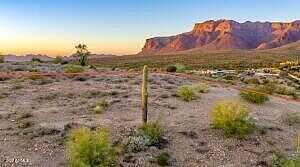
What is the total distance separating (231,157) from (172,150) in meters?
1.49

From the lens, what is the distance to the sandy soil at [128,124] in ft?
40.3

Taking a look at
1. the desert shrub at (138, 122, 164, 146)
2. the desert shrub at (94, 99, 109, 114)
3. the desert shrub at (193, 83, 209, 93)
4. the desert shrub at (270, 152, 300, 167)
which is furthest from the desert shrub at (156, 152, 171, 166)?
the desert shrub at (193, 83, 209, 93)

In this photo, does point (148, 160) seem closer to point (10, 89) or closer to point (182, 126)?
point (182, 126)

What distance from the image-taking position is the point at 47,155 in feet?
39.2

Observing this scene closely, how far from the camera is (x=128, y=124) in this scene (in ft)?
47.3

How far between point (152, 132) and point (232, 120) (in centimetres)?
261

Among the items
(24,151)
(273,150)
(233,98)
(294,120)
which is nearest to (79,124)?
(24,151)

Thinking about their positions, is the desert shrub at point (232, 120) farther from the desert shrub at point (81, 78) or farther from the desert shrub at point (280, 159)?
the desert shrub at point (81, 78)

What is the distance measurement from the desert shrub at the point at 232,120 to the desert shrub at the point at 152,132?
6.28 feet

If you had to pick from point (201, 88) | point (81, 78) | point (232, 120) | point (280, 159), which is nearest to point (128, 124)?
point (232, 120)

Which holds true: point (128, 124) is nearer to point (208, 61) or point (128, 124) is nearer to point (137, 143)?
point (137, 143)

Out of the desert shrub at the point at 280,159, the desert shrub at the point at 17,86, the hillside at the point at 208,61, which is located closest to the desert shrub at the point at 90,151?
the desert shrub at the point at 280,159

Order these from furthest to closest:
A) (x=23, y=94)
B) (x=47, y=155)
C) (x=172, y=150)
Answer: (x=23, y=94) < (x=172, y=150) < (x=47, y=155)

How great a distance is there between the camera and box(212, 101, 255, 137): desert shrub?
14211 millimetres
